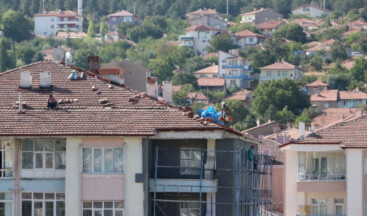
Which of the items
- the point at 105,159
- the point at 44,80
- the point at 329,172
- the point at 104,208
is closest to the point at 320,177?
the point at 329,172

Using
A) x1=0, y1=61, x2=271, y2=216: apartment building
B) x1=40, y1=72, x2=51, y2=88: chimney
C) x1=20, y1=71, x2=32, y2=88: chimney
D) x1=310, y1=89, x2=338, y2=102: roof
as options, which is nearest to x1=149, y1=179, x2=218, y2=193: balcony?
x1=0, y1=61, x2=271, y2=216: apartment building

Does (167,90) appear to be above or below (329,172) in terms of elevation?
above

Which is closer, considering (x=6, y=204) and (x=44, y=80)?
(x=6, y=204)

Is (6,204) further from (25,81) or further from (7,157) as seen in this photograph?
(25,81)

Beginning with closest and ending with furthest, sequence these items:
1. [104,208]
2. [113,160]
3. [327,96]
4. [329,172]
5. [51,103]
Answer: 1. [104,208]
2. [113,160]
3. [51,103]
4. [329,172]
5. [327,96]

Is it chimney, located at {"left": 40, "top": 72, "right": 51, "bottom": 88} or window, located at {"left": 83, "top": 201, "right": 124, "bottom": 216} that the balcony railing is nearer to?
chimney, located at {"left": 40, "top": 72, "right": 51, "bottom": 88}

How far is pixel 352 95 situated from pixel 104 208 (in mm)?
155788

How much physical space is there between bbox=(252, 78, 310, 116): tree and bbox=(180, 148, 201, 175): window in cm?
13236

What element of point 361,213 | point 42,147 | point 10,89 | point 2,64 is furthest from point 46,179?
point 2,64

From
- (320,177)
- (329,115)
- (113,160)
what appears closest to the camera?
(113,160)

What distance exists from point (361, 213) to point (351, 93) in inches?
5475

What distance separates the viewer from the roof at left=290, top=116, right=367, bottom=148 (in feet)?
182

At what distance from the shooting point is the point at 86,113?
40.6 metres

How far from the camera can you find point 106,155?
39.9 m
